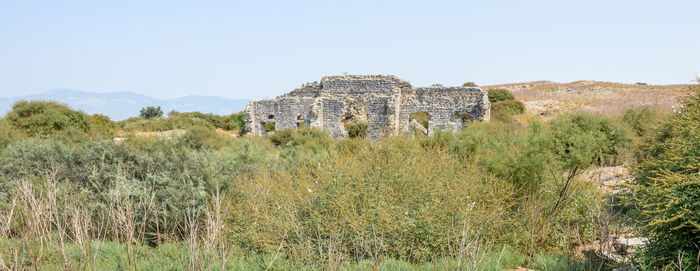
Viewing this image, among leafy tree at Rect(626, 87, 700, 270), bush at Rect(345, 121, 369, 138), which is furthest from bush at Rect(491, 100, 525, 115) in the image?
leafy tree at Rect(626, 87, 700, 270)

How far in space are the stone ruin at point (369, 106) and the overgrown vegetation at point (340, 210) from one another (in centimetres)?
978

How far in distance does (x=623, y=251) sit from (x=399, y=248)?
2.98 m

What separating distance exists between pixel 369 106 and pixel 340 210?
14.7 m

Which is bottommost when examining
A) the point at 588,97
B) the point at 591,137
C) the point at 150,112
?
the point at 150,112

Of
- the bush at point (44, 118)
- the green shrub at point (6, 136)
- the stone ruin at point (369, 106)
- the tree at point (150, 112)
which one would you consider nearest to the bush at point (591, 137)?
the stone ruin at point (369, 106)

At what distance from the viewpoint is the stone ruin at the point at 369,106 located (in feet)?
60.6

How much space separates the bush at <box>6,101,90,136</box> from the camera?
1399cm

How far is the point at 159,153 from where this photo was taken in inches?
316

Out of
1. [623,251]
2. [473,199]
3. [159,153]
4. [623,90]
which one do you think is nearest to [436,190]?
[473,199]

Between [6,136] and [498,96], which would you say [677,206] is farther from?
[498,96]

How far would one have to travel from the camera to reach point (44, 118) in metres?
14.4

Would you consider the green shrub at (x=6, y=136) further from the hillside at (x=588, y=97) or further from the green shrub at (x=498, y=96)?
the green shrub at (x=498, y=96)

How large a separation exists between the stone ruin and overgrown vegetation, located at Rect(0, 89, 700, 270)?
9776 millimetres

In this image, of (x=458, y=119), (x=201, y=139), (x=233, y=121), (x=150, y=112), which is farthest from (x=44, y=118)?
(x=150, y=112)
